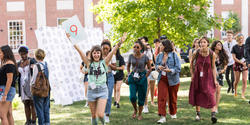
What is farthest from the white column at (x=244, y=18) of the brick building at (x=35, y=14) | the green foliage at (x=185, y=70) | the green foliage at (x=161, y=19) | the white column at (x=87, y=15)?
the green foliage at (x=161, y=19)

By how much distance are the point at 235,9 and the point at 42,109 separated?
35.5m

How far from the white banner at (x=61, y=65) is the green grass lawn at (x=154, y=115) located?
0.84 m

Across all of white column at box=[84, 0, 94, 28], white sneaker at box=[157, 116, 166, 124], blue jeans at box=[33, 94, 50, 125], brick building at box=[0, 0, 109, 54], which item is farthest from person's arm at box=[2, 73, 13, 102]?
white column at box=[84, 0, 94, 28]

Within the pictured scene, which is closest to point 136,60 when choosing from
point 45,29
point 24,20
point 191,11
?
point 45,29

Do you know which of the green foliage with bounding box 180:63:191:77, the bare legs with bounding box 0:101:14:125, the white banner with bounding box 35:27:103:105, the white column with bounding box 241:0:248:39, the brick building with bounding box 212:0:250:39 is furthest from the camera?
the white column with bounding box 241:0:248:39

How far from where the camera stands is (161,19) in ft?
68.2

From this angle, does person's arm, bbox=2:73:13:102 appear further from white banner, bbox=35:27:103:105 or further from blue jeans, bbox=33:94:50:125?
white banner, bbox=35:27:103:105

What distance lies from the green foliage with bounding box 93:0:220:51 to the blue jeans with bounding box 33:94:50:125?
472 inches

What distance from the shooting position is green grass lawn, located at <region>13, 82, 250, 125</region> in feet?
29.1

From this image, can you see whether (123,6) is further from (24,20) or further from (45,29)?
(24,20)

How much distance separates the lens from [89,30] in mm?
15492

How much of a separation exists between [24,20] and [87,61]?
95.4 feet

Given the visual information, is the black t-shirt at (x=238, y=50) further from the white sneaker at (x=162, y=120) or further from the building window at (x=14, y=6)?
the building window at (x=14, y=6)

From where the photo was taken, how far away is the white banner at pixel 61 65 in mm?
13406
